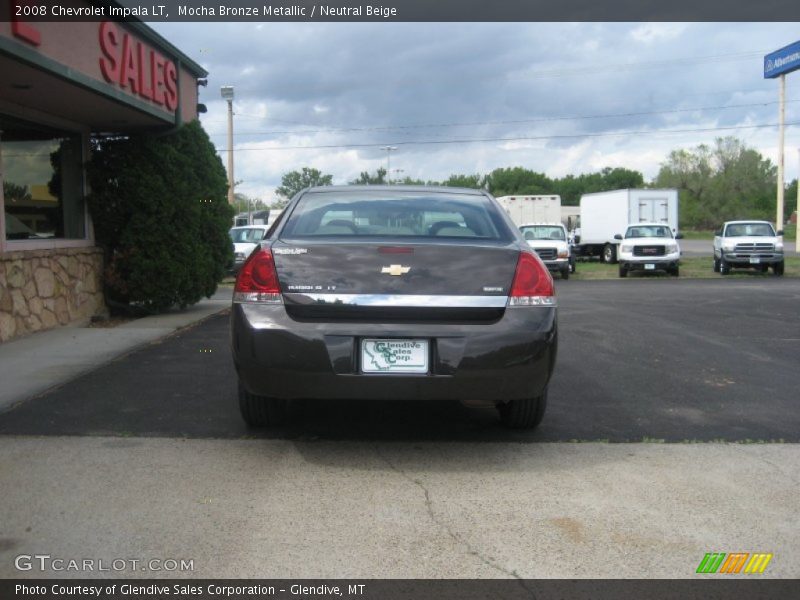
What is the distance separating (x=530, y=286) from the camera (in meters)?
4.55

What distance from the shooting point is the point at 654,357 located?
8.34 m

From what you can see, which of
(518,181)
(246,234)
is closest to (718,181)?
(518,181)

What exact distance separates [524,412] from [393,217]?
1.53 meters

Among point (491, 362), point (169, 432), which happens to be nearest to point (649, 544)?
point (491, 362)

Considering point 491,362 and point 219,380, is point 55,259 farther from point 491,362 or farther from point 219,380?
point 491,362

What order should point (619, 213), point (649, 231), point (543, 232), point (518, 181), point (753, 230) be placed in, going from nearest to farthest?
point (753, 230) < point (543, 232) < point (649, 231) < point (619, 213) < point (518, 181)

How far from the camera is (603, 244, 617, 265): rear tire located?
107ft

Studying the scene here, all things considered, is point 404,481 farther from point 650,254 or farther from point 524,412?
point 650,254

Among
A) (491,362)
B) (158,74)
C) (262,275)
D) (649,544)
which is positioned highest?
(158,74)

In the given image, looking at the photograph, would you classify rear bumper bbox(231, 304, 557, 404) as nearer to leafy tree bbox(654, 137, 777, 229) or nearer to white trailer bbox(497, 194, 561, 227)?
white trailer bbox(497, 194, 561, 227)

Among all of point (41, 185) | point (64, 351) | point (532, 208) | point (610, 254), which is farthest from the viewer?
point (610, 254)

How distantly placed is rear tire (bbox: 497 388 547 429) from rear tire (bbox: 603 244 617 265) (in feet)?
93.2

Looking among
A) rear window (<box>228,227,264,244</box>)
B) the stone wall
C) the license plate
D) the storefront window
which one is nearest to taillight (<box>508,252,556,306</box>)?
the license plate

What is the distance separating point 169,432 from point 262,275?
1.46m
